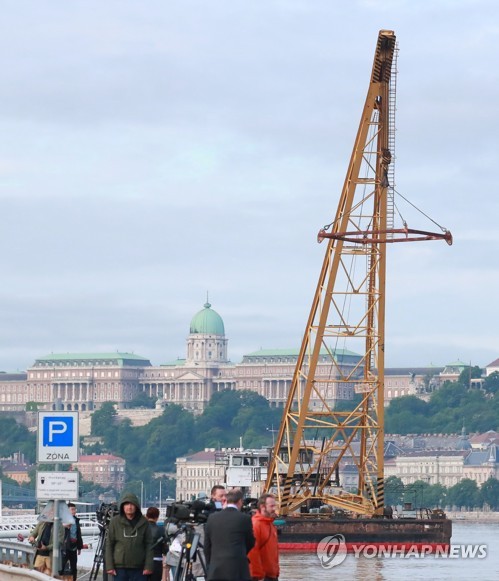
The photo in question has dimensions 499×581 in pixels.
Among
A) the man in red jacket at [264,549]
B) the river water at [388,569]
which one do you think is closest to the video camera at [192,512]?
the man in red jacket at [264,549]

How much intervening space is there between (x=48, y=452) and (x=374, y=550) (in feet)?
125

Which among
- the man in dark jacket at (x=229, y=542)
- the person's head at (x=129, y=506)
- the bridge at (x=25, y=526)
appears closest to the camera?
the man in dark jacket at (x=229, y=542)

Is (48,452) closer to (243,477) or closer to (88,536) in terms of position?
(243,477)

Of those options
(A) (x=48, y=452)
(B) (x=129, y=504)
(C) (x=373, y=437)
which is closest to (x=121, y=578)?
(B) (x=129, y=504)

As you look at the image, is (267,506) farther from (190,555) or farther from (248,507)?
(248,507)

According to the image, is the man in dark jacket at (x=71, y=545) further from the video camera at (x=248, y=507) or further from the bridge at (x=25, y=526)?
the bridge at (x=25, y=526)

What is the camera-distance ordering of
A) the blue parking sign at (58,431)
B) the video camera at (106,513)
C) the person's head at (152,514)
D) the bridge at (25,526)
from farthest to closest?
the bridge at (25,526) < the video camera at (106,513) < the blue parking sign at (58,431) < the person's head at (152,514)

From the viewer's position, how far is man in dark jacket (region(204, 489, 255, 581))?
20.2m

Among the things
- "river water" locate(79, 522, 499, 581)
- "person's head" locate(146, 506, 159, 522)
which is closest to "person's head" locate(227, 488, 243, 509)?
"person's head" locate(146, 506, 159, 522)

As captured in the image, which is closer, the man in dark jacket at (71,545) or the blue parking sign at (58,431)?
the blue parking sign at (58,431)

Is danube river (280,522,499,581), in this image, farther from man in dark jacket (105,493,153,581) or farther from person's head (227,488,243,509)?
person's head (227,488,243,509)

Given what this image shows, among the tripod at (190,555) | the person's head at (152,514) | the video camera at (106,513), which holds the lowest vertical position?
the tripod at (190,555)

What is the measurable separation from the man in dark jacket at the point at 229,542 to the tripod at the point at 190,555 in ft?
3.84

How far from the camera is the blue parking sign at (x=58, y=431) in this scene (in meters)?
24.5
